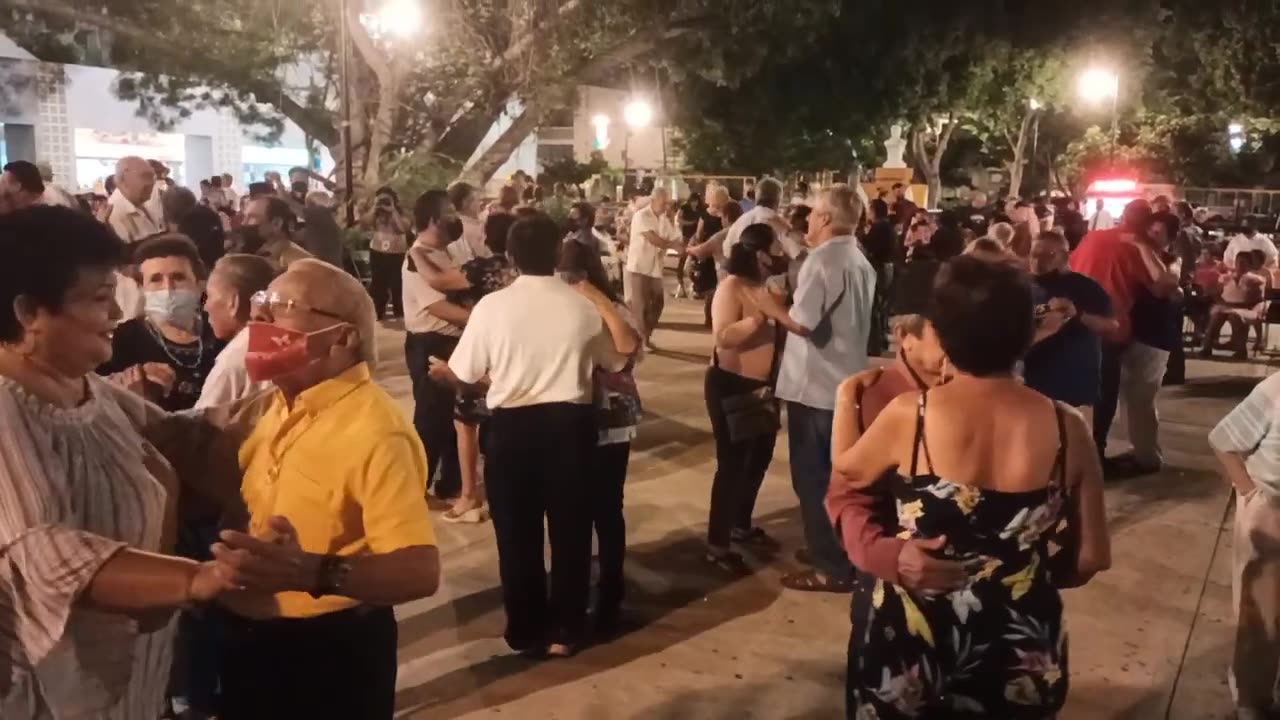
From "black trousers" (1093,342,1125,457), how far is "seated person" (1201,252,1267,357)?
5.55 meters

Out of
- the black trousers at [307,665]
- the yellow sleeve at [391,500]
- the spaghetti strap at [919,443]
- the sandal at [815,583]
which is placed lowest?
the sandal at [815,583]

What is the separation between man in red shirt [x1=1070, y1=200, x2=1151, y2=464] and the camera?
789 centimetres

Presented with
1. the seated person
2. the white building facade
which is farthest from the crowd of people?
the white building facade

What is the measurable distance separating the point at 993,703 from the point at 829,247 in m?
3.30

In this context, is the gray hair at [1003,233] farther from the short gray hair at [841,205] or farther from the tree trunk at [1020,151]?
the tree trunk at [1020,151]

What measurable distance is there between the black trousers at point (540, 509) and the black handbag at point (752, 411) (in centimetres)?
119

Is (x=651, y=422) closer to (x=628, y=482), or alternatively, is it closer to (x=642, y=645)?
(x=628, y=482)

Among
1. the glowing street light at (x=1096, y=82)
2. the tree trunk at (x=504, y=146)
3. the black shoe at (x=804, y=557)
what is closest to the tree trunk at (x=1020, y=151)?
the glowing street light at (x=1096, y=82)

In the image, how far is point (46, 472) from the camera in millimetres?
1972

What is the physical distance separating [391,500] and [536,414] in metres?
2.33

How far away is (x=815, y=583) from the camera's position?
5.80 m

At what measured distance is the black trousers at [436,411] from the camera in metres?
7.01

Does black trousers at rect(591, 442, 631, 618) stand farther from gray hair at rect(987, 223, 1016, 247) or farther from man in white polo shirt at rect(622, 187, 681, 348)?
man in white polo shirt at rect(622, 187, 681, 348)

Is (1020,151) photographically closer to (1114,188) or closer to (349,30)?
(1114,188)
